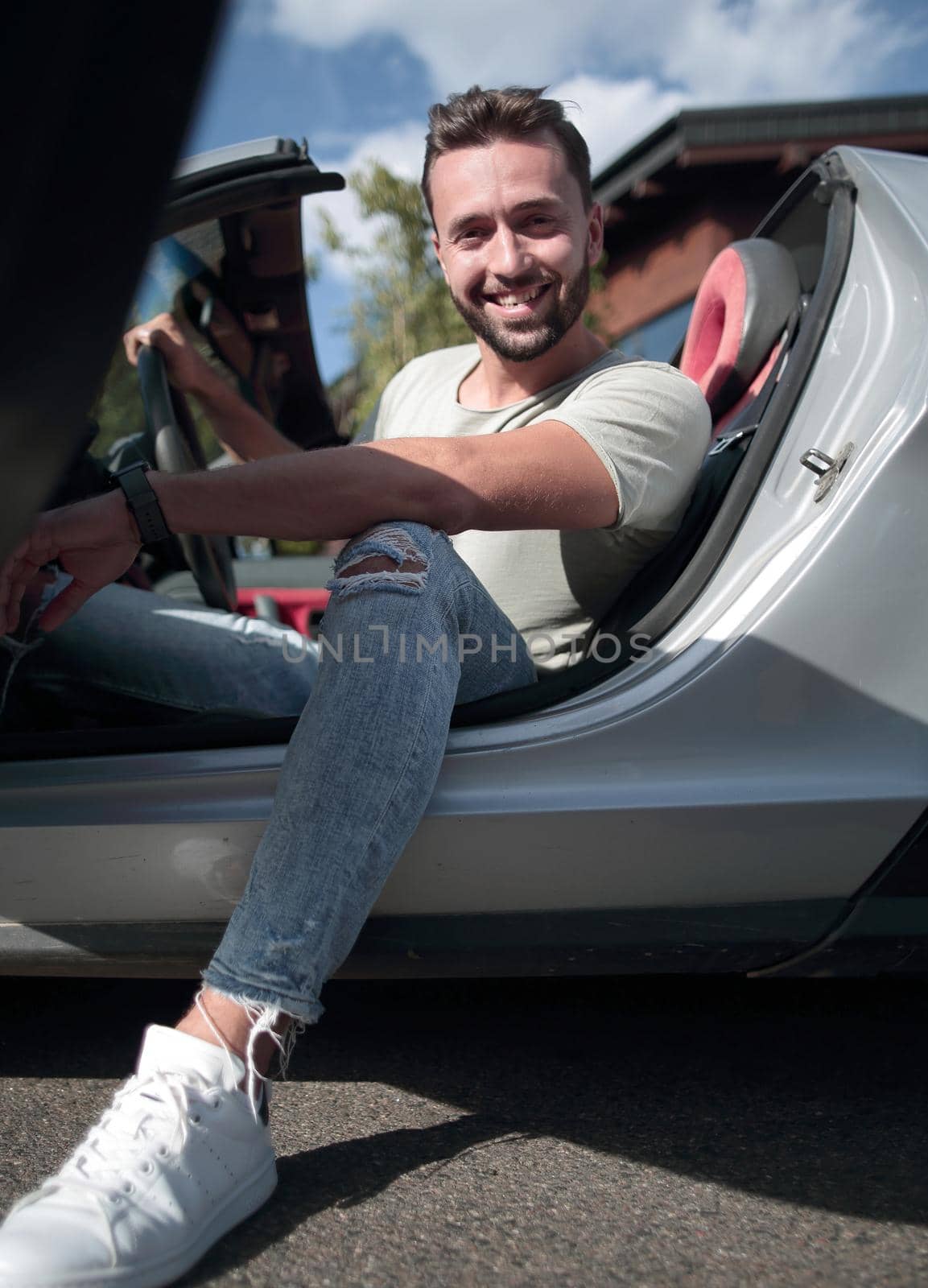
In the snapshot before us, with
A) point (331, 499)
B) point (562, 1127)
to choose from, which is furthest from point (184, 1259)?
point (331, 499)

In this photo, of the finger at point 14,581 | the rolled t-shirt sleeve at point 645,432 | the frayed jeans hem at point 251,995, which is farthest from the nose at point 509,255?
the frayed jeans hem at point 251,995

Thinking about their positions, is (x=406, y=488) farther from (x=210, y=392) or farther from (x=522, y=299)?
(x=210, y=392)

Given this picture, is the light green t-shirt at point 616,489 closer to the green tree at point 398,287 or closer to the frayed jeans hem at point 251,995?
the frayed jeans hem at point 251,995

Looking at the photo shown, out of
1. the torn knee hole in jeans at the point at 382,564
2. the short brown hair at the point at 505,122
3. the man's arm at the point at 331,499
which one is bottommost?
the torn knee hole in jeans at the point at 382,564

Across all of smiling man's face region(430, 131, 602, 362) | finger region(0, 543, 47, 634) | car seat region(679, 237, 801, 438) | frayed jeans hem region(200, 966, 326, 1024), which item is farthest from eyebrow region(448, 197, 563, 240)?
frayed jeans hem region(200, 966, 326, 1024)

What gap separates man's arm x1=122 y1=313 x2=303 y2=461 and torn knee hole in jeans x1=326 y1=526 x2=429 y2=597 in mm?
667

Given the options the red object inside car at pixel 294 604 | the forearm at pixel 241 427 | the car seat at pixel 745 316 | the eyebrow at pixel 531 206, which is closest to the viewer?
the eyebrow at pixel 531 206

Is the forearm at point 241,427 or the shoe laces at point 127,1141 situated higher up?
the forearm at point 241,427

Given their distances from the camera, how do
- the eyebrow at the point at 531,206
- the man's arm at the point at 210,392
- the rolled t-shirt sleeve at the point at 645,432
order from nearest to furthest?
the rolled t-shirt sleeve at the point at 645,432 < the eyebrow at the point at 531,206 < the man's arm at the point at 210,392

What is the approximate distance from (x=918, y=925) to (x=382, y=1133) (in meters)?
0.64

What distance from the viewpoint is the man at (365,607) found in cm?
101

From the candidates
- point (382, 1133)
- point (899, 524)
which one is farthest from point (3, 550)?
point (899, 524)

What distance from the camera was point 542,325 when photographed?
1.63 m

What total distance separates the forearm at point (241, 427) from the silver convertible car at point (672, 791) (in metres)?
0.77
